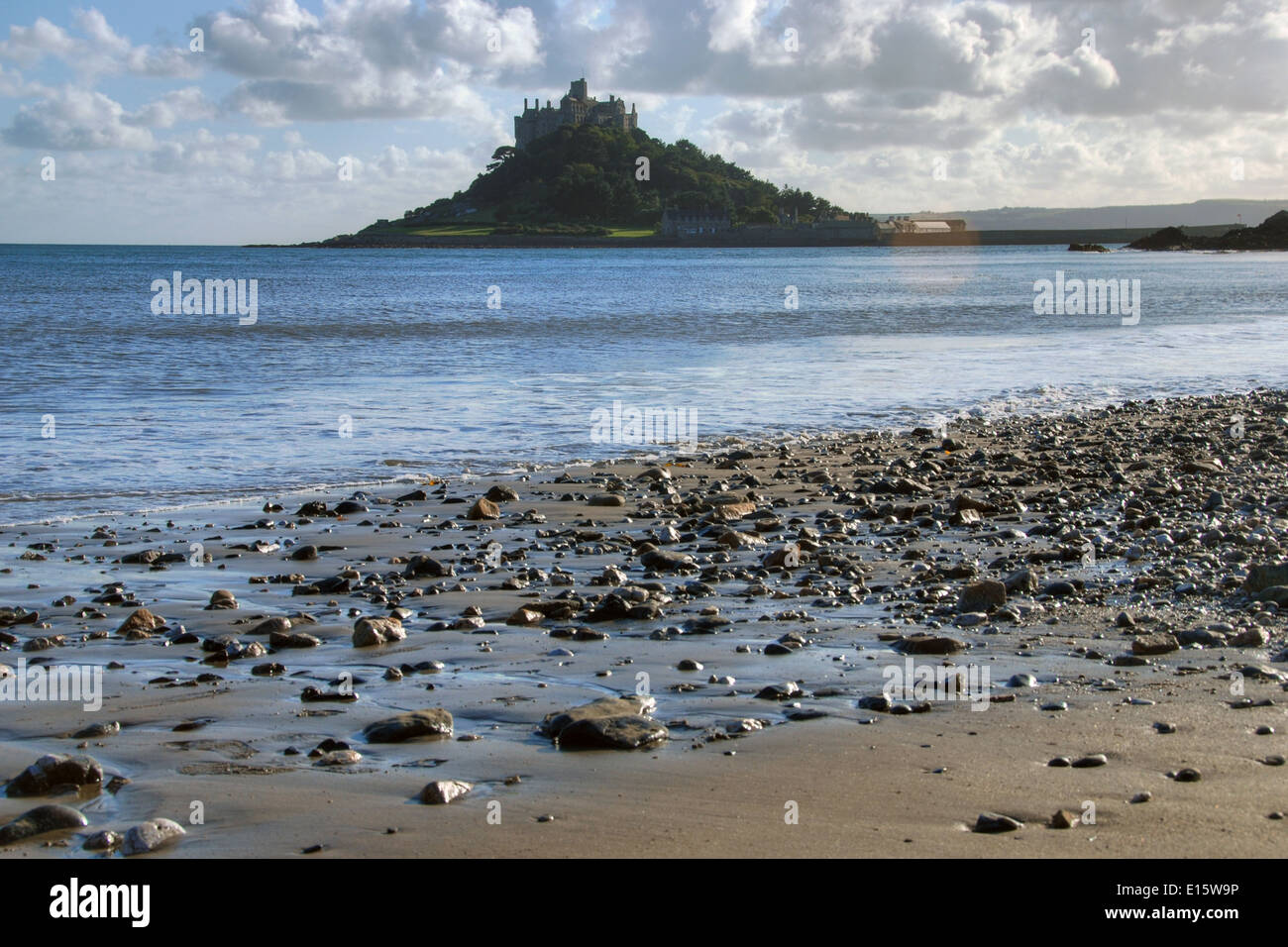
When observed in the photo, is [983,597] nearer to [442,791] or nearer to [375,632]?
[375,632]

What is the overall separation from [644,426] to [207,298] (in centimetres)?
6199

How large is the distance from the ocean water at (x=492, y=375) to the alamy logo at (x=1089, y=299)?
4.23ft

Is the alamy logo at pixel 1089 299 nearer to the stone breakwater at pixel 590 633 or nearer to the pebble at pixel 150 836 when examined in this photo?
the stone breakwater at pixel 590 633

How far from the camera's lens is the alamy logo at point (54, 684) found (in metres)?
6.64

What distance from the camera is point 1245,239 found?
168000mm

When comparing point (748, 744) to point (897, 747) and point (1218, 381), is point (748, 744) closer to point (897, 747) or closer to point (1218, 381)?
point (897, 747)

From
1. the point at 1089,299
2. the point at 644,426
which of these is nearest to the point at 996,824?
the point at 644,426

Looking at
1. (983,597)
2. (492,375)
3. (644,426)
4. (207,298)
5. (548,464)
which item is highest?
(207,298)

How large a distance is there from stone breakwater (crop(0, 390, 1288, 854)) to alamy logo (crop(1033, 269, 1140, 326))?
37.8m

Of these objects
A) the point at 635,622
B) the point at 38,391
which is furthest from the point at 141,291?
the point at 635,622

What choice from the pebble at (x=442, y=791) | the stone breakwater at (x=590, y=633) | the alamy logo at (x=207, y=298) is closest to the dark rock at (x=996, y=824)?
the stone breakwater at (x=590, y=633)

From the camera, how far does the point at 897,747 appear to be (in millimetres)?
5691

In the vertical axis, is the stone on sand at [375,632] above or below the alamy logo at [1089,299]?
below
